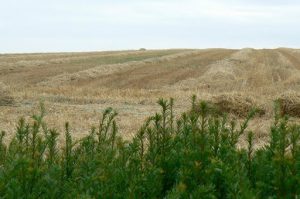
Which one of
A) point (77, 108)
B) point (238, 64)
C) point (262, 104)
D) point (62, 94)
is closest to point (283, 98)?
point (262, 104)

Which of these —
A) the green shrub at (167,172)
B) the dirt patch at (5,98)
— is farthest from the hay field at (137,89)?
the green shrub at (167,172)

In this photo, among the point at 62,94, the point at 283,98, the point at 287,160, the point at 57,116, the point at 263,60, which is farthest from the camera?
the point at 263,60

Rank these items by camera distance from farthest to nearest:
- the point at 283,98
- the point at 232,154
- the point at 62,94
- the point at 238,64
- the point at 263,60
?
the point at 263,60 → the point at 238,64 → the point at 62,94 → the point at 283,98 → the point at 232,154

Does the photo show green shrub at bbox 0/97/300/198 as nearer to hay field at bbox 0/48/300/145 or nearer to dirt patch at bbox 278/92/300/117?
hay field at bbox 0/48/300/145

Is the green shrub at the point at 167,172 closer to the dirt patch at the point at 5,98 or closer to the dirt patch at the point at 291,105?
the dirt patch at the point at 291,105

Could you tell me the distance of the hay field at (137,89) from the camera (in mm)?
13914

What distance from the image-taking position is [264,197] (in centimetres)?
252

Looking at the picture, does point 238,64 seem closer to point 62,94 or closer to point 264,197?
point 62,94

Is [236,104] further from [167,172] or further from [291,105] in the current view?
[167,172]

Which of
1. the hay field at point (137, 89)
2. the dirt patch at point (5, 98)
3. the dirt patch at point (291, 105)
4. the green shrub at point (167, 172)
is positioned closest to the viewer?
the green shrub at point (167, 172)

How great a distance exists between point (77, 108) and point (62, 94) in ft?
13.8

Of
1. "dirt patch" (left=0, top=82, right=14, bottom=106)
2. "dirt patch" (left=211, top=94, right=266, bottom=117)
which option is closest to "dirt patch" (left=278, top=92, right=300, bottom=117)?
"dirt patch" (left=211, top=94, right=266, bottom=117)

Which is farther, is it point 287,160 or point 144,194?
point 144,194

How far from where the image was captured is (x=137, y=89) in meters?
21.5
